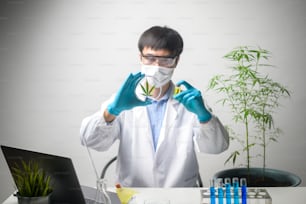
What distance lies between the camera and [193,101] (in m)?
2.62

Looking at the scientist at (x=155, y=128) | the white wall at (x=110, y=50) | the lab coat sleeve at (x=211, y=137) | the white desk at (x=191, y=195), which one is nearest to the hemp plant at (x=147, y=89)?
the scientist at (x=155, y=128)

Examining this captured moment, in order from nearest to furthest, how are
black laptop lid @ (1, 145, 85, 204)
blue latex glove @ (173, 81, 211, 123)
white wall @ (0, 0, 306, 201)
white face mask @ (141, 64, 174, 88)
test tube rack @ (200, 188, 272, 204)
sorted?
black laptop lid @ (1, 145, 85, 204) → test tube rack @ (200, 188, 272, 204) → blue latex glove @ (173, 81, 211, 123) → white face mask @ (141, 64, 174, 88) → white wall @ (0, 0, 306, 201)

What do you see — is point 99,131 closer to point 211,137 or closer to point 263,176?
point 211,137

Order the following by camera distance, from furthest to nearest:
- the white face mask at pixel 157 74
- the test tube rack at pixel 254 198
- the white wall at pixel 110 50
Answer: the white wall at pixel 110 50, the white face mask at pixel 157 74, the test tube rack at pixel 254 198

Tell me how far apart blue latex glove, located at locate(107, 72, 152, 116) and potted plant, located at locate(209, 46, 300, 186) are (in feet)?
1.54

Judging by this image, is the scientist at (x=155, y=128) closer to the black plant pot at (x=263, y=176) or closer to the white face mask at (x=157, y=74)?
the white face mask at (x=157, y=74)

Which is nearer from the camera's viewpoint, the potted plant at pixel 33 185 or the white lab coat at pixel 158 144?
the potted plant at pixel 33 185

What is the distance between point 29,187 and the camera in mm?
1856

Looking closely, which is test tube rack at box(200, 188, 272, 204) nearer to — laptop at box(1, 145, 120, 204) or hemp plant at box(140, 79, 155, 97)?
laptop at box(1, 145, 120, 204)

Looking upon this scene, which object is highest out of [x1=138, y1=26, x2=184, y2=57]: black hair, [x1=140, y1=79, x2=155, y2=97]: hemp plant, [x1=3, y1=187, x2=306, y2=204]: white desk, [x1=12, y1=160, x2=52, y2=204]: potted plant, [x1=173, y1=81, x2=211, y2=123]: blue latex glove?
[x1=138, y1=26, x2=184, y2=57]: black hair

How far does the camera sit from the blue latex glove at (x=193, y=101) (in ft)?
8.52

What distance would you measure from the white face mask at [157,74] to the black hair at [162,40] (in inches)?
4.6

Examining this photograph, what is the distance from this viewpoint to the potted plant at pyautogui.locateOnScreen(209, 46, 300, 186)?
279 centimetres

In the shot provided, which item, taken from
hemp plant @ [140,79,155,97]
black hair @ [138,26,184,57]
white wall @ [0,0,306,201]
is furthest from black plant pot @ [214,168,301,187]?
black hair @ [138,26,184,57]
